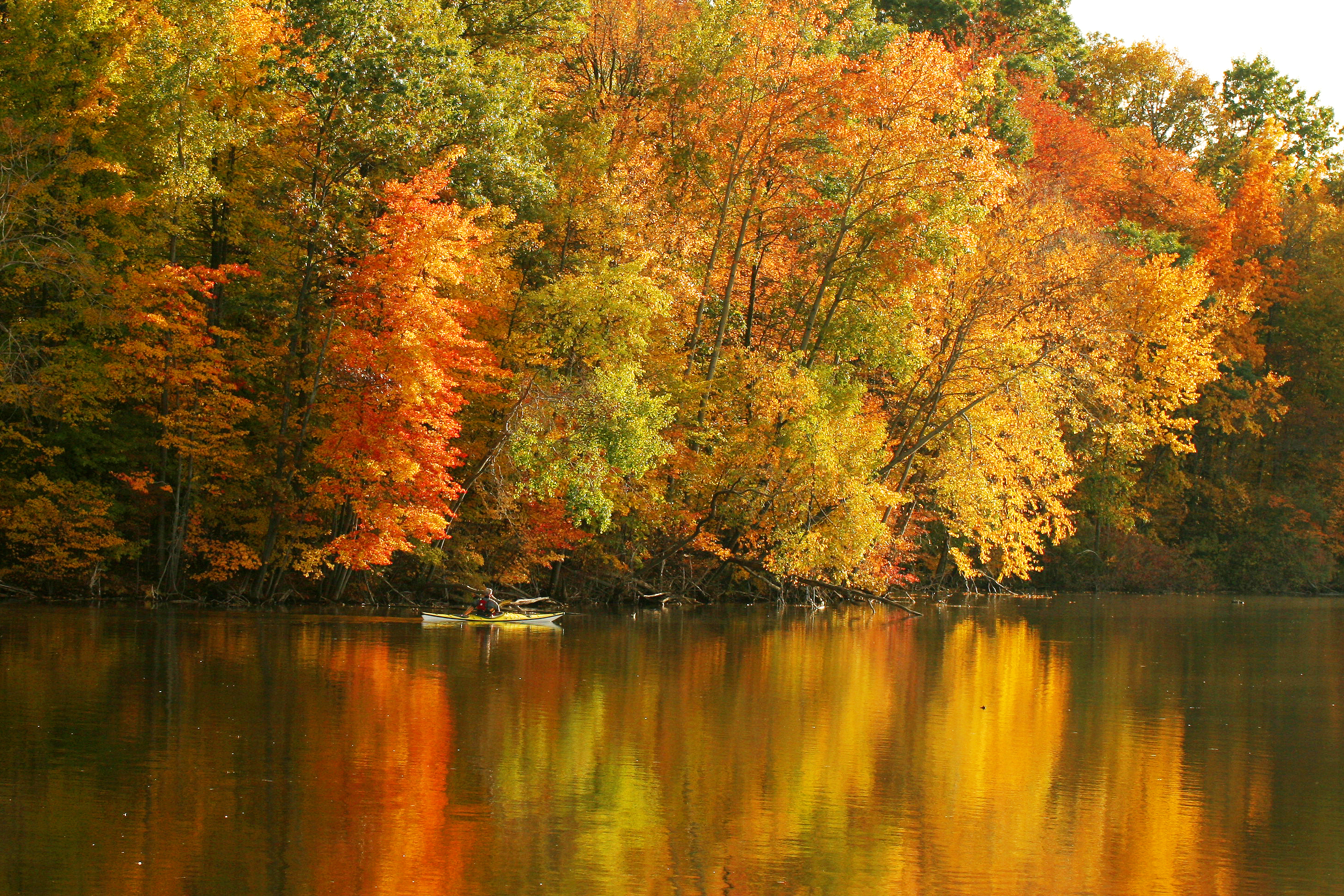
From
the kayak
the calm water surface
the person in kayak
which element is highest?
the person in kayak

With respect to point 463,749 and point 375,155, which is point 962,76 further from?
point 463,749

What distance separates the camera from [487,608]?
29.1 metres

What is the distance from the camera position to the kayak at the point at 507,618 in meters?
28.6

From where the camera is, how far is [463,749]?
14492mm

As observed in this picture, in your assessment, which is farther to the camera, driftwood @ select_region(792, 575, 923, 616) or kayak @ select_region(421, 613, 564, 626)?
driftwood @ select_region(792, 575, 923, 616)

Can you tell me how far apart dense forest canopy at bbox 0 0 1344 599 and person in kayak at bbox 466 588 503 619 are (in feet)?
5.91

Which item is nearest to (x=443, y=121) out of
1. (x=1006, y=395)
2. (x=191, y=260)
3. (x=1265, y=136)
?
(x=191, y=260)

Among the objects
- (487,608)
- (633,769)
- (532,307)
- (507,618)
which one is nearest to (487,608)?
(487,608)

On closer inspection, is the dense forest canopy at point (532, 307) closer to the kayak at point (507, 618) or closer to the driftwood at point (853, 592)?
the driftwood at point (853, 592)

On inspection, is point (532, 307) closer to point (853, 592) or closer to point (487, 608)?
point (487, 608)

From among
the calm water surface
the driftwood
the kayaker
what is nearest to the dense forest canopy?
the driftwood

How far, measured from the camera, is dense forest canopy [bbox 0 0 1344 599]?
29.0m

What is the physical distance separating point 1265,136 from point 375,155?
135 feet

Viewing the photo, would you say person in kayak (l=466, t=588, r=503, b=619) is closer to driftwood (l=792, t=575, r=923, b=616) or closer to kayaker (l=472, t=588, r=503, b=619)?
kayaker (l=472, t=588, r=503, b=619)
